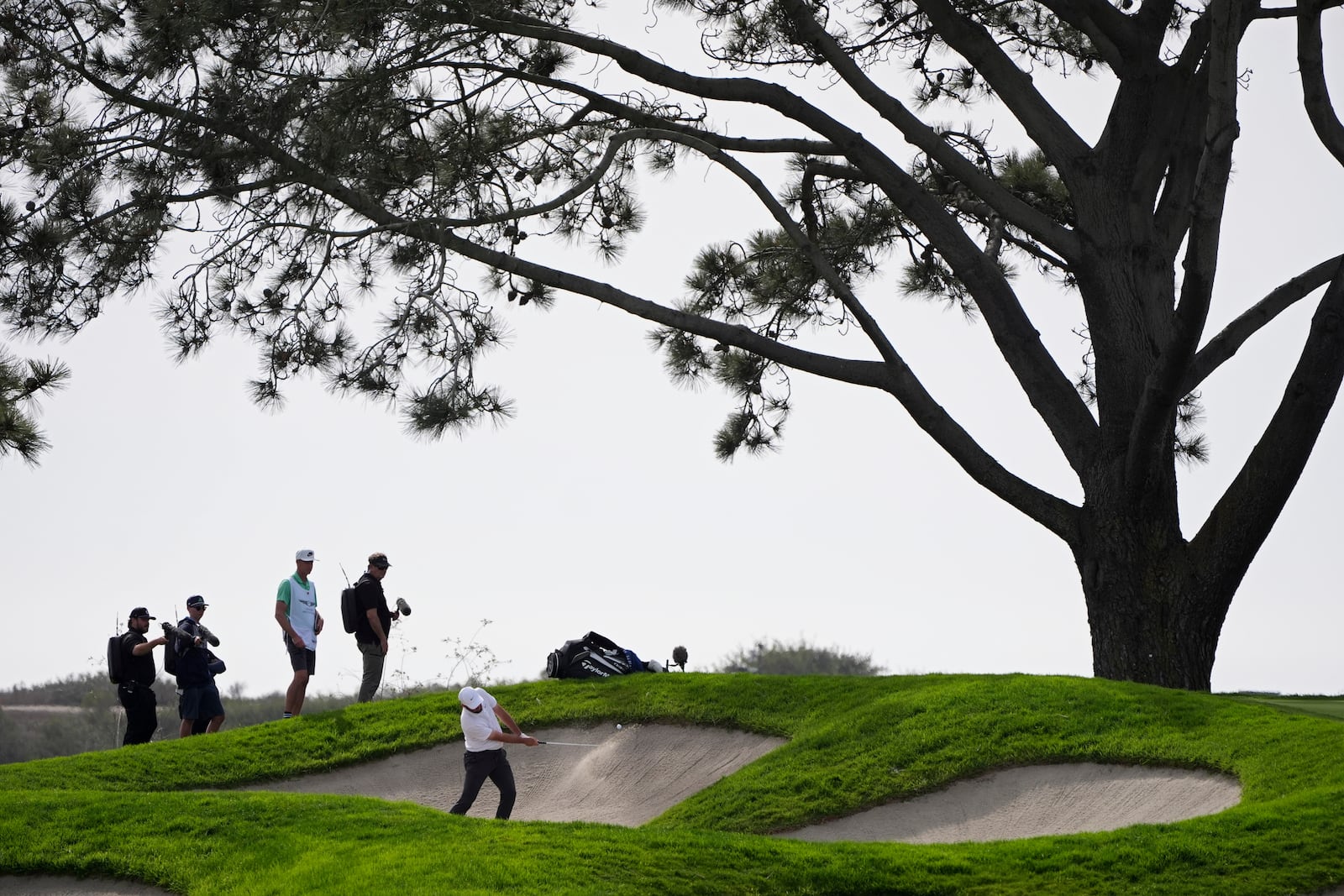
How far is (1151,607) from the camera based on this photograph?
524 inches

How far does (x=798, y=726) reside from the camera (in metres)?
13.1

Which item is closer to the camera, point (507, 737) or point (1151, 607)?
point (507, 737)

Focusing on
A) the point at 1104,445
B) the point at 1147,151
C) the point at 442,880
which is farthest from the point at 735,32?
the point at 442,880

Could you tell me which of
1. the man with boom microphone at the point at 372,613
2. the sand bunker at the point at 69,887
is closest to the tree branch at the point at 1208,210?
the man with boom microphone at the point at 372,613

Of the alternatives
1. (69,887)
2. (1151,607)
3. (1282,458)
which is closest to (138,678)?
(69,887)

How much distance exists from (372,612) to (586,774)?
8.81 ft

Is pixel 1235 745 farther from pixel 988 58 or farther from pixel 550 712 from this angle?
pixel 988 58

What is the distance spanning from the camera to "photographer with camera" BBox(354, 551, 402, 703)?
14.1 metres

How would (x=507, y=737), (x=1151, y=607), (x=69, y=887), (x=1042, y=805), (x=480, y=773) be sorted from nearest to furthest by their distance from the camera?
(x=69, y=887) < (x=507, y=737) < (x=480, y=773) < (x=1042, y=805) < (x=1151, y=607)

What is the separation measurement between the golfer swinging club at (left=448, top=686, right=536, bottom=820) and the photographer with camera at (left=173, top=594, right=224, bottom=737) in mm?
4661

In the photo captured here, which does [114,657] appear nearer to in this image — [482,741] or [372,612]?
[372,612]

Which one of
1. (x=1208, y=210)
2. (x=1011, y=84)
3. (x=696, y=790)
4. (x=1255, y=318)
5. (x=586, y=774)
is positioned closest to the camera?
(x=1208, y=210)

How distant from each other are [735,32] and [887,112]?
2163 millimetres

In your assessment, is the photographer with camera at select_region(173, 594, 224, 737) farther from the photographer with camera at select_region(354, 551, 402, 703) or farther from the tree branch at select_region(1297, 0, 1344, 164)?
the tree branch at select_region(1297, 0, 1344, 164)
